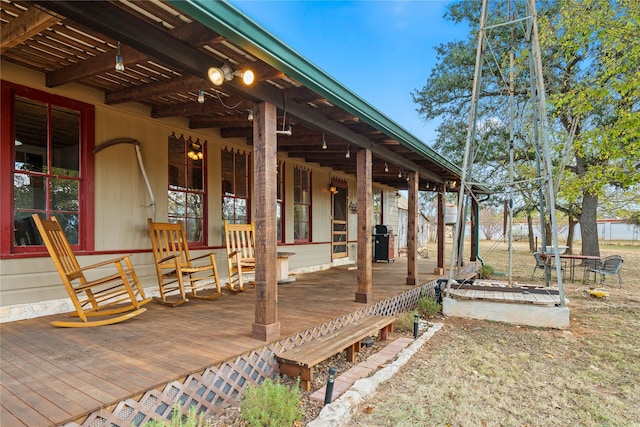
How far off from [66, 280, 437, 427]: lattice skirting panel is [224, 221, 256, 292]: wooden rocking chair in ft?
6.03

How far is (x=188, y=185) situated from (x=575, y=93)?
884 centimetres

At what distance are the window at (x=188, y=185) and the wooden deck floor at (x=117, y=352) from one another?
1.24 m

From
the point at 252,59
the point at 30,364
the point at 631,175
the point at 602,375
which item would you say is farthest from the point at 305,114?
the point at 631,175

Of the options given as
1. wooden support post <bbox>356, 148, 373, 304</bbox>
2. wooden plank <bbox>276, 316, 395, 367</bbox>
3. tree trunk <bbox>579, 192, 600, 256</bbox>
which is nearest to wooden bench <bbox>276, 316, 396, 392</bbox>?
wooden plank <bbox>276, 316, 395, 367</bbox>

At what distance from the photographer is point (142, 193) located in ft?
14.5

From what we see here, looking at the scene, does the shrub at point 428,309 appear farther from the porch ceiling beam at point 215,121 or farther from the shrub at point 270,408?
the porch ceiling beam at point 215,121

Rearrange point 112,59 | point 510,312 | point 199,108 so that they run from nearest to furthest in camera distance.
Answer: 1. point 112,59
2. point 199,108
3. point 510,312

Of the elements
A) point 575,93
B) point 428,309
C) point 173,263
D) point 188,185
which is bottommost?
point 428,309

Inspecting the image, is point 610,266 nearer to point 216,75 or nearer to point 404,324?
point 404,324

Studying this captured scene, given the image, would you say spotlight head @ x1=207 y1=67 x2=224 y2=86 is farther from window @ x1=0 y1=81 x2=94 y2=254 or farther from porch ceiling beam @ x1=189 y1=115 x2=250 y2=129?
window @ x1=0 y1=81 x2=94 y2=254

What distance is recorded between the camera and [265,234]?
2924 mm

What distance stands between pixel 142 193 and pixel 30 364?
2.46 meters

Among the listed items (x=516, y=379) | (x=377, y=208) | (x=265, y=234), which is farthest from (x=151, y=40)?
(x=377, y=208)

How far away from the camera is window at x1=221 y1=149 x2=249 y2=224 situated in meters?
5.60
